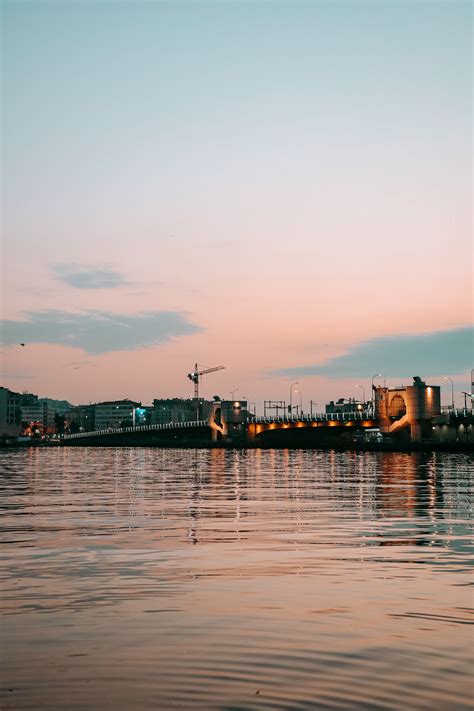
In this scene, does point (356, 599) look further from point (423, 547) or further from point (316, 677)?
point (423, 547)

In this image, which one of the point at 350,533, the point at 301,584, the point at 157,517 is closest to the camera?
the point at 301,584

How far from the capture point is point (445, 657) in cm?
1155

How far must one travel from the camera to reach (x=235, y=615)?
14.4m

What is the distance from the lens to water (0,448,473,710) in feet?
33.1

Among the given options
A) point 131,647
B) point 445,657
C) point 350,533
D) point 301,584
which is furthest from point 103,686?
point 350,533

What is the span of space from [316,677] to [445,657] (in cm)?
208

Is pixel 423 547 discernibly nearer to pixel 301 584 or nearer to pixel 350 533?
pixel 350 533

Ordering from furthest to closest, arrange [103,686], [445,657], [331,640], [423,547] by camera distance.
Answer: [423,547]
[331,640]
[445,657]
[103,686]

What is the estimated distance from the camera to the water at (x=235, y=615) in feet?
33.1

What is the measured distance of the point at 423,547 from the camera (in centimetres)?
2370

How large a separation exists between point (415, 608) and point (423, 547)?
8.96 m

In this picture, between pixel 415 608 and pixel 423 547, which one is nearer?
pixel 415 608

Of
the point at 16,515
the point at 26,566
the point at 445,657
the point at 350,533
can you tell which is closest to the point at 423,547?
the point at 350,533

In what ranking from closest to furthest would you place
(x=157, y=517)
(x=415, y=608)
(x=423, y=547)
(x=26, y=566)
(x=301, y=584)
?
(x=415, y=608)
(x=301, y=584)
(x=26, y=566)
(x=423, y=547)
(x=157, y=517)
